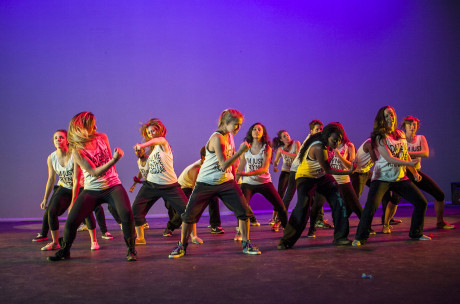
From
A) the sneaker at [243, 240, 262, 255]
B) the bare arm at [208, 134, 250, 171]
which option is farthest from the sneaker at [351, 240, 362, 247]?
the bare arm at [208, 134, 250, 171]

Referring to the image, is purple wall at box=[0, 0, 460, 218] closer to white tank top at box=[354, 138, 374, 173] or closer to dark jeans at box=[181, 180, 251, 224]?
white tank top at box=[354, 138, 374, 173]

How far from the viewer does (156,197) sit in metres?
5.86

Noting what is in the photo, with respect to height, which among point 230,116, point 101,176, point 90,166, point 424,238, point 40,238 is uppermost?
point 230,116

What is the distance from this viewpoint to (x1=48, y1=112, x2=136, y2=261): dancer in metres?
4.50

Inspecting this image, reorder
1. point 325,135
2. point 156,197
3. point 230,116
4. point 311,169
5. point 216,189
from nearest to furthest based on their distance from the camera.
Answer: point 230,116, point 216,189, point 325,135, point 311,169, point 156,197

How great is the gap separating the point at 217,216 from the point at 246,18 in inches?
207

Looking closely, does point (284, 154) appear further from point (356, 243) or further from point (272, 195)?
point (356, 243)

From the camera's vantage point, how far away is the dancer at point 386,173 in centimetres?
535

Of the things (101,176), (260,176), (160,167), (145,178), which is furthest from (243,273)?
(145,178)

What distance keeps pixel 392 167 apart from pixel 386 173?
0.33 ft

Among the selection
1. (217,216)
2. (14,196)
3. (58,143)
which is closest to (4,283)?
(58,143)

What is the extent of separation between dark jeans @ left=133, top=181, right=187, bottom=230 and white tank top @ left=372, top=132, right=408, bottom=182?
8.02ft

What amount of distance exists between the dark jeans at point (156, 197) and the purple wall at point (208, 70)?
403cm

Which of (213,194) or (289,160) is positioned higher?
(289,160)
